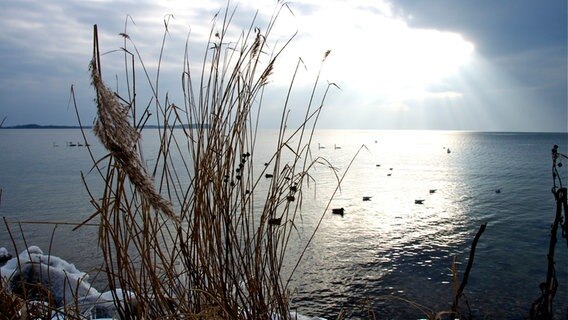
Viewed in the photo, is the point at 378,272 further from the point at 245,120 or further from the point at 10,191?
the point at 10,191

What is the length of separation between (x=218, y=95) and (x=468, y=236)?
52.7 feet

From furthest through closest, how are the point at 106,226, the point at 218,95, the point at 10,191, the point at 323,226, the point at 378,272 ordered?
the point at 10,191 < the point at 323,226 < the point at 378,272 < the point at 218,95 < the point at 106,226

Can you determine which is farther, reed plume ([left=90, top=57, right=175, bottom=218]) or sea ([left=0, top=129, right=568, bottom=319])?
sea ([left=0, top=129, right=568, bottom=319])

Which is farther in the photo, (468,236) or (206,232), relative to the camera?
(468,236)

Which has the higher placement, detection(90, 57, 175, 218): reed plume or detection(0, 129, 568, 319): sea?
detection(90, 57, 175, 218): reed plume

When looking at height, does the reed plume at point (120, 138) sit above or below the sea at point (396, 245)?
above

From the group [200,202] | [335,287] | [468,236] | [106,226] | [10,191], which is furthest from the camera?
[10,191]

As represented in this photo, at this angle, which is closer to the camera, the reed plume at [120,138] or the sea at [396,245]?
the reed plume at [120,138]

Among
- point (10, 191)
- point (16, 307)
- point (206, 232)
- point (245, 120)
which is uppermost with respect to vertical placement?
point (245, 120)

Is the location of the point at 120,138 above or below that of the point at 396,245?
above

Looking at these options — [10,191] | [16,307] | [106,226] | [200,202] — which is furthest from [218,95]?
[10,191]

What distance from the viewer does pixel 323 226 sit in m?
17.1

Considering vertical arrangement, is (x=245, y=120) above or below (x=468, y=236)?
above

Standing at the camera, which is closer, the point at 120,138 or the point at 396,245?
the point at 120,138
